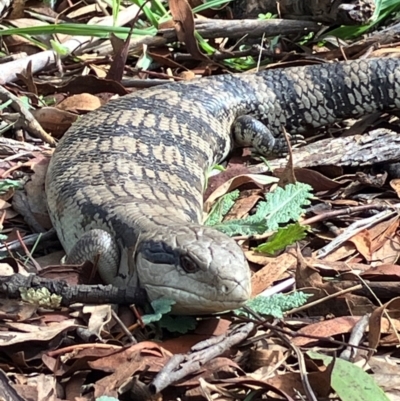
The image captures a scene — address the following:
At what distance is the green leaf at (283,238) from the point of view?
370 centimetres

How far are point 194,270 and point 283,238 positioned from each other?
27.6 inches

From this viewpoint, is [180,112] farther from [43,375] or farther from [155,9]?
[43,375]

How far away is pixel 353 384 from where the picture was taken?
2.79m

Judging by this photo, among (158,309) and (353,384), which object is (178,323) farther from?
(353,384)

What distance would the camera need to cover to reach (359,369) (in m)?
2.84

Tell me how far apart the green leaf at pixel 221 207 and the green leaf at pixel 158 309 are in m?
0.89

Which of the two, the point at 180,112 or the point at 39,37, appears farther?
the point at 39,37

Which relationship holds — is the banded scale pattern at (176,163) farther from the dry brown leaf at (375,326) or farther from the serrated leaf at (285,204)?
the dry brown leaf at (375,326)

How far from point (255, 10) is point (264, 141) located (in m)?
1.70

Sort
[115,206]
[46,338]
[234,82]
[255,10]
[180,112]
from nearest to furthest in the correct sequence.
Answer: [46,338], [115,206], [180,112], [234,82], [255,10]

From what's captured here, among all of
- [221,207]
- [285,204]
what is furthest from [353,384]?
[221,207]

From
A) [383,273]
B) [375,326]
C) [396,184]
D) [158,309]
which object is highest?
[158,309]

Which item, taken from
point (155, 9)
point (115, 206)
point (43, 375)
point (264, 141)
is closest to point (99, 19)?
point (155, 9)

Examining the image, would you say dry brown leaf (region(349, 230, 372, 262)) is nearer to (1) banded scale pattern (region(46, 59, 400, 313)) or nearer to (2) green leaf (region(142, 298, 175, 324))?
(1) banded scale pattern (region(46, 59, 400, 313))
